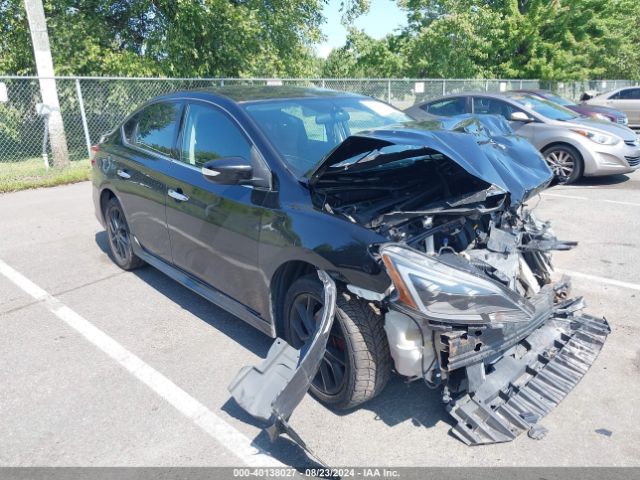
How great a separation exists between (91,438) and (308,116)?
98.2 inches

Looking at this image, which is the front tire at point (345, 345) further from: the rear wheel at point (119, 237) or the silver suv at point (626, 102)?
the silver suv at point (626, 102)

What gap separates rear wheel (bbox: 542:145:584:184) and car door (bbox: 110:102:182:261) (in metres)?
6.84

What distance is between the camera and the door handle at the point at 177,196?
3722 mm

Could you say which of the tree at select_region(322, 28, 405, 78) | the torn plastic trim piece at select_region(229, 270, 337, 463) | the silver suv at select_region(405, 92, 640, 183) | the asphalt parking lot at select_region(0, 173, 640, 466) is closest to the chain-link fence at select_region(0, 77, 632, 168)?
the silver suv at select_region(405, 92, 640, 183)

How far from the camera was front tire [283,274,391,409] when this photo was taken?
261 centimetres

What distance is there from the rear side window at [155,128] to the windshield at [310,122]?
2.87ft

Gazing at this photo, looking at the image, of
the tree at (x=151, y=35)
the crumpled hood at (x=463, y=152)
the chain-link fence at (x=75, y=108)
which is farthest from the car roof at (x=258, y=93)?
the tree at (x=151, y=35)

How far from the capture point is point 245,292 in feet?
10.9

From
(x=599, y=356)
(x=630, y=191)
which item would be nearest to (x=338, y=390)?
(x=599, y=356)

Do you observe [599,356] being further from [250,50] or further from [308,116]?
[250,50]

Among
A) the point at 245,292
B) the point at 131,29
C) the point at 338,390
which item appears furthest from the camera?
the point at 131,29

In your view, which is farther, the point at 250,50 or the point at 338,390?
the point at 250,50

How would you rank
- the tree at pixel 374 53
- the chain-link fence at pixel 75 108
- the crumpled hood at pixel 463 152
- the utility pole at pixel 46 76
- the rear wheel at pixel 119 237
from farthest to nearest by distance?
the tree at pixel 374 53 → the chain-link fence at pixel 75 108 → the utility pole at pixel 46 76 → the rear wheel at pixel 119 237 → the crumpled hood at pixel 463 152

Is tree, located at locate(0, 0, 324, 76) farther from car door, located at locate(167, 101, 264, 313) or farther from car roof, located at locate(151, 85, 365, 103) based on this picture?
car door, located at locate(167, 101, 264, 313)
